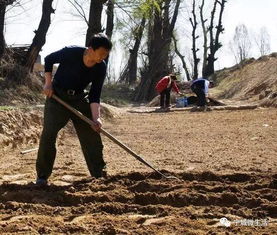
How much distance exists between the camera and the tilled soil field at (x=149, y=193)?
12.3 ft

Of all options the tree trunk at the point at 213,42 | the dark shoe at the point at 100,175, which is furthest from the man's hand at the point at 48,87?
the tree trunk at the point at 213,42

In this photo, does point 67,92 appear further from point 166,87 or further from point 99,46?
point 166,87

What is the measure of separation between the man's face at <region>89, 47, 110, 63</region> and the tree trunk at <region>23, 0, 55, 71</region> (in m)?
10.4

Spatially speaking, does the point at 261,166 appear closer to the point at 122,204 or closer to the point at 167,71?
the point at 122,204

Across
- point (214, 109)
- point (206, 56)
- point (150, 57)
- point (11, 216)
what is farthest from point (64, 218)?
point (206, 56)

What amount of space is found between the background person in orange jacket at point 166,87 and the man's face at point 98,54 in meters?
14.4

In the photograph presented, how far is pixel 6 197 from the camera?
4793 mm

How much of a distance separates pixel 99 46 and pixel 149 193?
59.0 inches

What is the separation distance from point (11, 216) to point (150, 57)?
26.2 m

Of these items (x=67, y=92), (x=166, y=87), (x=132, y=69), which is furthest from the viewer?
(x=132, y=69)

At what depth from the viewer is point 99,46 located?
16.1 feet

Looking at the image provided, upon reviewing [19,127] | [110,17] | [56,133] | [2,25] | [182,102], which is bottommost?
[19,127]

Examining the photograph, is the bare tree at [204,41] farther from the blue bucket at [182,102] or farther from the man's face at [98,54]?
the man's face at [98,54]

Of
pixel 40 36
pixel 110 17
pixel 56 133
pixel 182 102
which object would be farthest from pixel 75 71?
pixel 182 102
